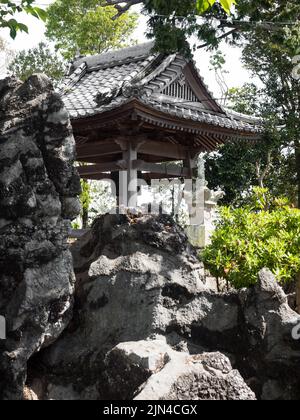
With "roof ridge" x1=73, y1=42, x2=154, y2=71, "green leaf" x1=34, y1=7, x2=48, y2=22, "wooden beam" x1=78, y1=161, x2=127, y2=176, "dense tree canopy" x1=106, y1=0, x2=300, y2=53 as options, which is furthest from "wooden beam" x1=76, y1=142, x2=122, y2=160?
"green leaf" x1=34, y1=7, x2=48, y2=22

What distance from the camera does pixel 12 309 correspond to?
361 cm

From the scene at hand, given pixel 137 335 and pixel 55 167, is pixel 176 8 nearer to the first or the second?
pixel 55 167

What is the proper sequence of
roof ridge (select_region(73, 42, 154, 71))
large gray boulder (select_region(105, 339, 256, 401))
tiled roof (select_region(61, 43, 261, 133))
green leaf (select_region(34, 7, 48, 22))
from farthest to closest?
roof ridge (select_region(73, 42, 154, 71)) → tiled roof (select_region(61, 43, 261, 133)) → green leaf (select_region(34, 7, 48, 22)) → large gray boulder (select_region(105, 339, 256, 401))

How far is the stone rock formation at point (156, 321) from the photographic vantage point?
369 cm

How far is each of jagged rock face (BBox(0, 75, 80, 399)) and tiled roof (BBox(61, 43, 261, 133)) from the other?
503cm

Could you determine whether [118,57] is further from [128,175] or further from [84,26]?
[84,26]

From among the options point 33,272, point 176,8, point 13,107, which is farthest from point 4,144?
point 176,8

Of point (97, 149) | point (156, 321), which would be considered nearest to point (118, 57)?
point (97, 149)

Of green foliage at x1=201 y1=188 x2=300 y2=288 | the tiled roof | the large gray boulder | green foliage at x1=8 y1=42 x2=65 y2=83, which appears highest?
green foliage at x1=8 y1=42 x2=65 y2=83

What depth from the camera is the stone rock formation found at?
3.69 meters

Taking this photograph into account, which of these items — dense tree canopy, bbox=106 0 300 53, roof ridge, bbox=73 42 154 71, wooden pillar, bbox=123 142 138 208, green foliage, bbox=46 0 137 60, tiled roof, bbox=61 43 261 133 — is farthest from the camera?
green foliage, bbox=46 0 137 60

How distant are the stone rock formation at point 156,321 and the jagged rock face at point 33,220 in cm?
25

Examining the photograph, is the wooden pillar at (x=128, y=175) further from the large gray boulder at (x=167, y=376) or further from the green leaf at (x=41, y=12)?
the large gray boulder at (x=167, y=376)

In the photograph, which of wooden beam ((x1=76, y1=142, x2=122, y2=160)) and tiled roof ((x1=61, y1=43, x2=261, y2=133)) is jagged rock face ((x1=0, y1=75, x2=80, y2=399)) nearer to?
tiled roof ((x1=61, y1=43, x2=261, y2=133))
